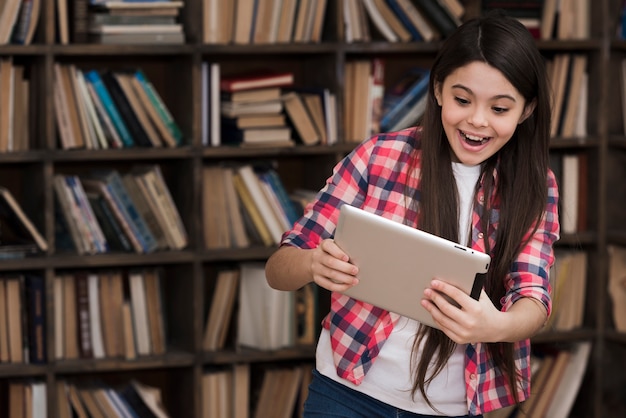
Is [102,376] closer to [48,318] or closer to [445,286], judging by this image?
[48,318]

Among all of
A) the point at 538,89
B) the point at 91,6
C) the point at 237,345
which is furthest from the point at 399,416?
the point at 91,6

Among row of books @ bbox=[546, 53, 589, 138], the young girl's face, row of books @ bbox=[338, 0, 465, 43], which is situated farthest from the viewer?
row of books @ bbox=[546, 53, 589, 138]

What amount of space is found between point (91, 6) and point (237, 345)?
115 centimetres

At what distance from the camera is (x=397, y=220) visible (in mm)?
1786

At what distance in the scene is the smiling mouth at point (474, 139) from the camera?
1.73m

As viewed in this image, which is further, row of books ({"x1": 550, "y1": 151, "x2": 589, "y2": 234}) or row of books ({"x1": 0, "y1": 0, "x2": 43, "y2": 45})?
row of books ({"x1": 550, "y1": 151, "x2": 589, "y2": 234})

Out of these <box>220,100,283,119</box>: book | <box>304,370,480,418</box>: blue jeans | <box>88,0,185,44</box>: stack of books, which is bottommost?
<box>304,370,480,418</box>: blue jeans

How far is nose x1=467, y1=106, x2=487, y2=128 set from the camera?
169 centimetres

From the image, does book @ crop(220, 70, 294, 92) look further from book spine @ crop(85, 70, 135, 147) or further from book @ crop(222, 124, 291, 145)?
book spine @ crop(85, 70, 135, 147)

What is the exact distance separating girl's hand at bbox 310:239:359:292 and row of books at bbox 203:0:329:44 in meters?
1.68

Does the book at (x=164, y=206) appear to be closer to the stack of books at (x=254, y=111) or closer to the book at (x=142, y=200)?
the book at (x=142, y=200)

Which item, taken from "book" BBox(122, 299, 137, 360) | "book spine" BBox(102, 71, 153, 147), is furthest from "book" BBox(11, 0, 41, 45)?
"book" BBox(122, 299, 137, 360)

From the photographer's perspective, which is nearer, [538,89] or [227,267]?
[538,89]

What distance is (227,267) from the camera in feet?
11.2
